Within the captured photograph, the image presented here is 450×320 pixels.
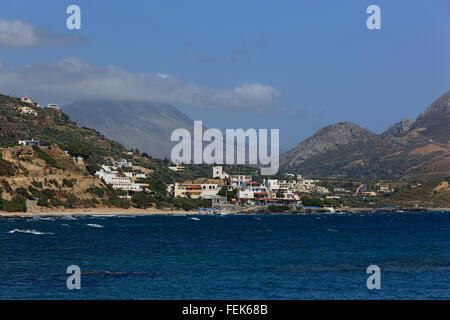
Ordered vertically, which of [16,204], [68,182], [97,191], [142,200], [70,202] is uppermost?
[68,182]

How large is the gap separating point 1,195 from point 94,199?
25.9 metres

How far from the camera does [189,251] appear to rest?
61.5 meters

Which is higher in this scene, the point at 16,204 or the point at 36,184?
the point at 36,184

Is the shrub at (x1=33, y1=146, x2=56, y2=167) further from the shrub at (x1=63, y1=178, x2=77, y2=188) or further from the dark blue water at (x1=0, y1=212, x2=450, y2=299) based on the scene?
the dark blue water at (x1=0, y1=212, x2=450, y2=299)

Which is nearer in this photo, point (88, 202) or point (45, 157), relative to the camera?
point (88, 202)

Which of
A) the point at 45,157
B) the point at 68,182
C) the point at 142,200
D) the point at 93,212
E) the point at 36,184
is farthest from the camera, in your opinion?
the point at 142,200

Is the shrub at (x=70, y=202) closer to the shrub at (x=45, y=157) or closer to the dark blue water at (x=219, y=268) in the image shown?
the shrub at (x=45, y=157)

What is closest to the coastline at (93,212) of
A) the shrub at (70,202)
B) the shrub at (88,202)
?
the shrub at (88,202)

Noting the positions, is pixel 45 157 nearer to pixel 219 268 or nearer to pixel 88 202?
pixel 88 202

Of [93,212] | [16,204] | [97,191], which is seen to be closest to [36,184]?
[16,204]

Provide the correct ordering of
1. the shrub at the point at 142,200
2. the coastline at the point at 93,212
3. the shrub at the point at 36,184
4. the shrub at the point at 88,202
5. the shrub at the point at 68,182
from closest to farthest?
the coastline at the point at 93,212, the shrub at the point at 36,184, the shrub at the point at 88,202, the shrub at the point at 68,182, the shrub at the point at 142,200

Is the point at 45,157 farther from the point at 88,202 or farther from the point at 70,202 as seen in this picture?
the point at 70,202

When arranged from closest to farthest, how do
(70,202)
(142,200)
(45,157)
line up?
(70,202) < (45,157) < (142,200)
